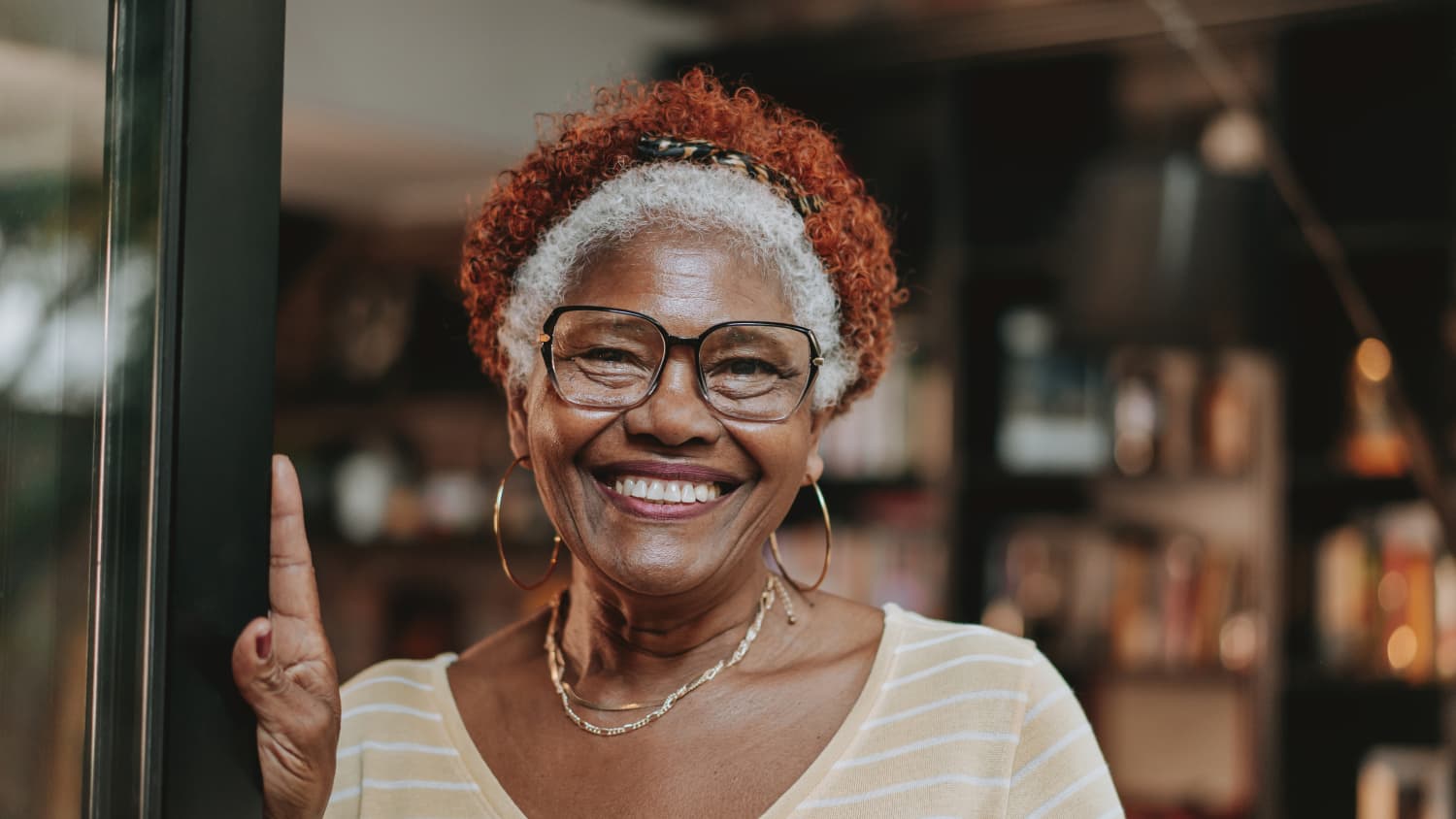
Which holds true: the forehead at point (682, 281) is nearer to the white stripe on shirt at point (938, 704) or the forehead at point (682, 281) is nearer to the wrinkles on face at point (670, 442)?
the wrinkles on face at point (670, 442)

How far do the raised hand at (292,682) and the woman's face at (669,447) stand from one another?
0.27 metres

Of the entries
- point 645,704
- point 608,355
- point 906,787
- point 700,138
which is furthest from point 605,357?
point 906,787

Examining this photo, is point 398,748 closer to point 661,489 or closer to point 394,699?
point 394,699

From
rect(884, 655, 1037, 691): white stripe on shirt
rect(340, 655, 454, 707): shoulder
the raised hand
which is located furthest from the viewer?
rect(340, 655, 454, 707): shoulder

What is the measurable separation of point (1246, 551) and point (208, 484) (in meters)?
3.23

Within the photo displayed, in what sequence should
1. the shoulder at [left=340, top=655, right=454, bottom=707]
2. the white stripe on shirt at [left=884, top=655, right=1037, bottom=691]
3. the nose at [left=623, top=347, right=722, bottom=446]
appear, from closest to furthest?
the nose at [left=623, top=347, right=722, bottom=446], the white stripe on shirt at [left=884, top=655, right=1037, bottom=691], the shoulder at [left=340, top=655, right=454, bottom=707]

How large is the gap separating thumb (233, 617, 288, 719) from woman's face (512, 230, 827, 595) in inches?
13.0

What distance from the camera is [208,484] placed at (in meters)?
0.86

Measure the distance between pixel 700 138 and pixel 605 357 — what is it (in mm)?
221

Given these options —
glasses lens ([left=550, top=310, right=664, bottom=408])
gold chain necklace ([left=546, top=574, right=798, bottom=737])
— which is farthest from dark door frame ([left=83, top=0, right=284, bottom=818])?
gold chain necklace ([left=546, top=574, right=798, bottom=737])

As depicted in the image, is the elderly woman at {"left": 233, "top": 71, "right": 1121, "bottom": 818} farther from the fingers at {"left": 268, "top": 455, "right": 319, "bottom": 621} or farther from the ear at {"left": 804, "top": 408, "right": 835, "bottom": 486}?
the fingers at {"left": 268, "top": 455, "right": 319, "bottom": 621}

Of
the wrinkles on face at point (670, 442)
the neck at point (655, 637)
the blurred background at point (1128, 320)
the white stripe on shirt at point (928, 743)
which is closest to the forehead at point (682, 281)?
the wrinkles on face at point (670, 442)

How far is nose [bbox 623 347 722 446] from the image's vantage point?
1.19m

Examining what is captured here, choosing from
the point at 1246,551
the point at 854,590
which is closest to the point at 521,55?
the point at 854,590
